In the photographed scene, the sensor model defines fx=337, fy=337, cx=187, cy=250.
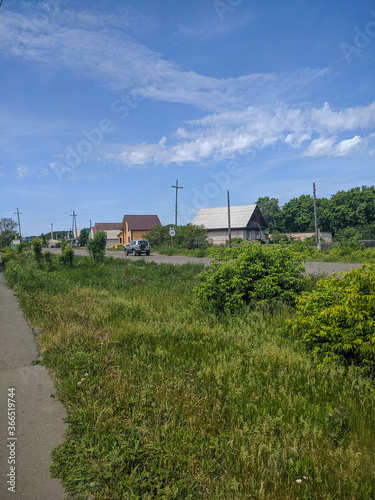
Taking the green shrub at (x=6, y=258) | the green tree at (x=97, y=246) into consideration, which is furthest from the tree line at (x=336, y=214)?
the green shrub at (x=6, y=258)

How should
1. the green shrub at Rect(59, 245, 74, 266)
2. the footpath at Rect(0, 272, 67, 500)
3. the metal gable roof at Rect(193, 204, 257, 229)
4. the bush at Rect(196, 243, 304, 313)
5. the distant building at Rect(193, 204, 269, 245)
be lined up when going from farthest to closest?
the metal gable roof at Rect(193, 204, 257, 229) → the distant building at Rect(193, 204, 269, 245) → the green shrub at Rect(59, 245, 74, 266) → the bush at Rect(196, 243, 304, 313) → the footpath at Rect(0, 272, 67, 500)

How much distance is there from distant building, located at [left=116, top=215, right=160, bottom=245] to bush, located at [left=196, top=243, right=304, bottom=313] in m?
62.7

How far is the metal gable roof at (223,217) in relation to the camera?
5353 centimetres

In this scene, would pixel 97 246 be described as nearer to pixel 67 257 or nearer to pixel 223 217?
pixel 67 257

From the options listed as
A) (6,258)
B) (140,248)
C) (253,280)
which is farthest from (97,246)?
(253,280)

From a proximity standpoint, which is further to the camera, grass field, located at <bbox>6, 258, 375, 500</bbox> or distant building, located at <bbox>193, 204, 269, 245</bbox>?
distant building, located at <bbox>193, 204, 269, 245</bbox>

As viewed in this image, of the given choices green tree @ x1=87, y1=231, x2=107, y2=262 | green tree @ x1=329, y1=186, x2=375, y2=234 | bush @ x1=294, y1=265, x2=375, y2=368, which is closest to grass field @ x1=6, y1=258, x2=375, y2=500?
bush @ x1=294, y1=265, x2=375, y2=368

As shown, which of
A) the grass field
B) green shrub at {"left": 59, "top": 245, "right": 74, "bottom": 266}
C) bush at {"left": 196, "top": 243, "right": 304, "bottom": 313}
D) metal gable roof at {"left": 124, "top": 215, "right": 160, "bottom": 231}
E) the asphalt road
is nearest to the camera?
the grass field

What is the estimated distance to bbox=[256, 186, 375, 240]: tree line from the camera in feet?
201

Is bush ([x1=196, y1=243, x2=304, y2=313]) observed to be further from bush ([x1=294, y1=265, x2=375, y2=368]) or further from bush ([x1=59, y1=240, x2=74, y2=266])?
bush ([x1=59, y1=240, x2=74, y2=266])

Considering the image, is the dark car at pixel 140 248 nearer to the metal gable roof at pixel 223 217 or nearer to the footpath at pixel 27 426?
the metal gable roof at pixel 223 217

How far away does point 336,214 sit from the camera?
63719 mm

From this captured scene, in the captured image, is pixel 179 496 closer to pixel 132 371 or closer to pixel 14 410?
pixel 132 371

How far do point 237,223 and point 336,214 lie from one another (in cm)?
2266
